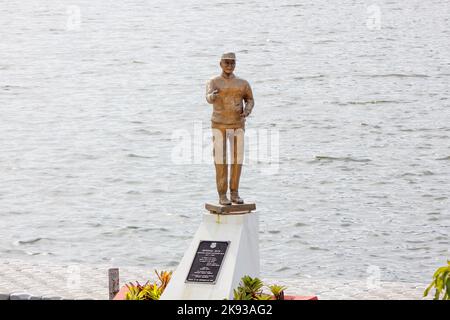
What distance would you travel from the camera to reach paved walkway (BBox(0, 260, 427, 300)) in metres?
24.7

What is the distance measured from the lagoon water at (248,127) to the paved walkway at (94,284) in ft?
7.95

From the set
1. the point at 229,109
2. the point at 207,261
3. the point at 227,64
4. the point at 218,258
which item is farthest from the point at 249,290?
the point at 227,64

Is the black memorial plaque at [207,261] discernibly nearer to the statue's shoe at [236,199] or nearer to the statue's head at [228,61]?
the statue's shoe at [236,199]

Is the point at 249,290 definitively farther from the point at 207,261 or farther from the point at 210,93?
the point at 210,93

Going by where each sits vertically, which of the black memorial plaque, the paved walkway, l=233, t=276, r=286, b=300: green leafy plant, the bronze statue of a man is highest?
the bronze statue of a man

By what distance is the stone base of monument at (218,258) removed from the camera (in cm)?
2022

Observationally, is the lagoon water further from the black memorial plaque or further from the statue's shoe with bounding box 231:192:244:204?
the black memorial plaque

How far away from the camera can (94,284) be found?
25484 millimetres

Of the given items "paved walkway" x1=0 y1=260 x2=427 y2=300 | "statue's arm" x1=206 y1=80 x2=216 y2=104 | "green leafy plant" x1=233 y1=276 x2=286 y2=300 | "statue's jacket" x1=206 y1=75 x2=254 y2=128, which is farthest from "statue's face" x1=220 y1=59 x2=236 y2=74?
"paved walkway" x1=0 y1=260 x2=427 y2=300

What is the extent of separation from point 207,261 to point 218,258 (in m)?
0.19

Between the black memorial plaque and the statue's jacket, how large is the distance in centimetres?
203

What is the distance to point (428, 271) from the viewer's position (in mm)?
29031
